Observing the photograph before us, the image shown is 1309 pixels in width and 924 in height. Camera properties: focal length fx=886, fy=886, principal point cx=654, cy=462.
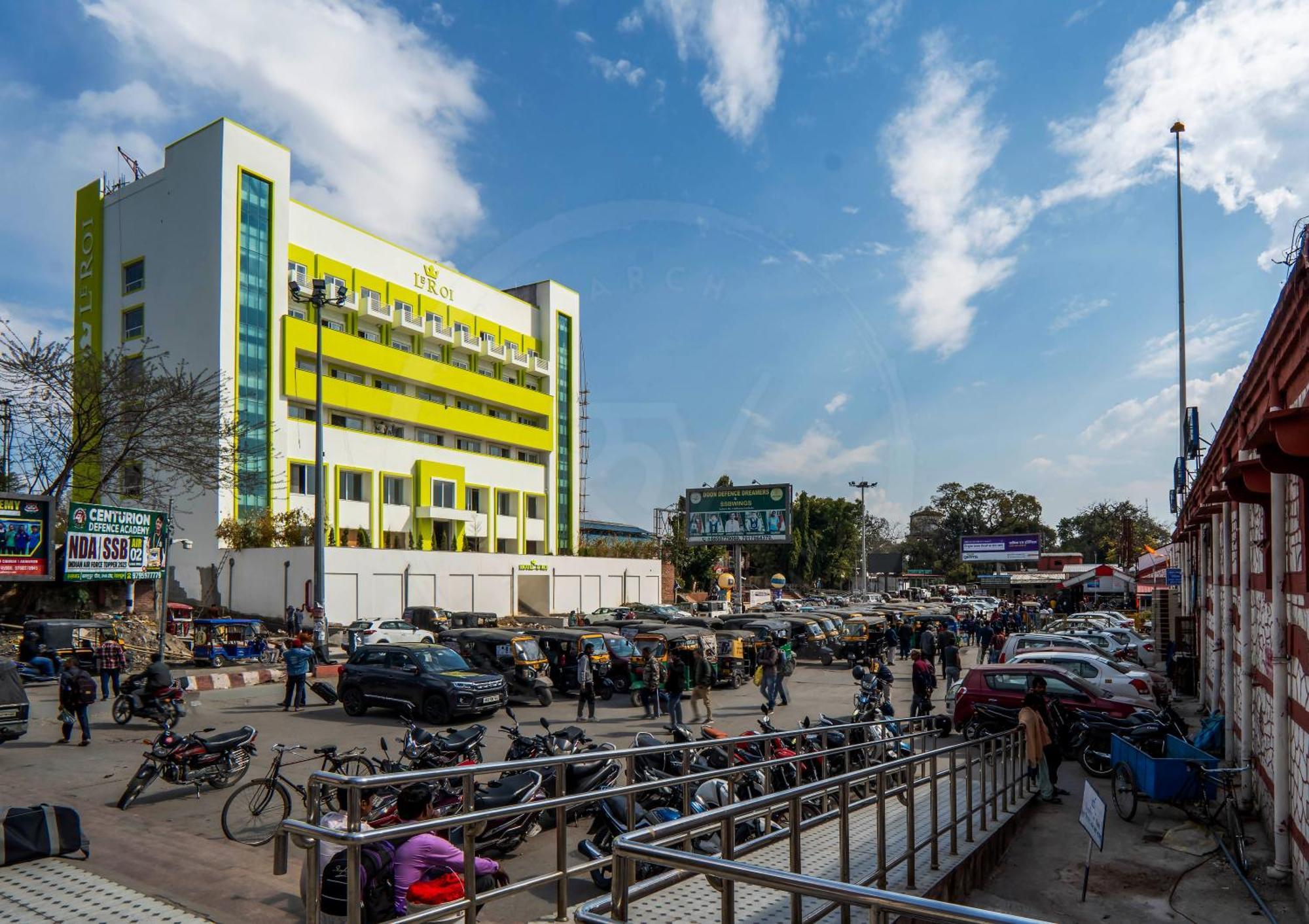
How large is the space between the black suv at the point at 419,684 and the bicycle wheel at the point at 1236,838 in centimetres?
1216

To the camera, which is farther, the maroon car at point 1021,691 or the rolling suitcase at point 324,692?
the rolling suitcase at point 324,692

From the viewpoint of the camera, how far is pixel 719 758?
10016mm

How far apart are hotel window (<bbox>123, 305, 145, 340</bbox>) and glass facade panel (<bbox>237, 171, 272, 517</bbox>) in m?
6.70

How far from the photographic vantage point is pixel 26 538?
24.7 m

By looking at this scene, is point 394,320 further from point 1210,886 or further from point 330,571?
point 1210,886

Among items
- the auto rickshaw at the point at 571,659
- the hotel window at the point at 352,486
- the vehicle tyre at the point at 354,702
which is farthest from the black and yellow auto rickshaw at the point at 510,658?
the hotel window at the point at 352,486

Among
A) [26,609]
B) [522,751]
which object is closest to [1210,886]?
[522,751]

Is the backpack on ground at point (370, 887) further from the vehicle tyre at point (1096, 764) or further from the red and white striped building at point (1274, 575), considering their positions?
the vehicle tyre at point (1096, 764)

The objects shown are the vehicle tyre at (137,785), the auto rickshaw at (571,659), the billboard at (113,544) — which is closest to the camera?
the vehicle tyre at (137,785)

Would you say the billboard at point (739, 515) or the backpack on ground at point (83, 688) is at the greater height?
the billboard at point (739, 515)

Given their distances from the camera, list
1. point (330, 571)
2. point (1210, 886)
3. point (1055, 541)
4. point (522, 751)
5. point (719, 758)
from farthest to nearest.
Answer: point (1055, 541) < point (330, 571) < point (522, 751) < point (719, 758) < point (1210, 886)

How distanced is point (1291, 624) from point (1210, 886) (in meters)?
2.86

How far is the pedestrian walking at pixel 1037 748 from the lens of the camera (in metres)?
11.6

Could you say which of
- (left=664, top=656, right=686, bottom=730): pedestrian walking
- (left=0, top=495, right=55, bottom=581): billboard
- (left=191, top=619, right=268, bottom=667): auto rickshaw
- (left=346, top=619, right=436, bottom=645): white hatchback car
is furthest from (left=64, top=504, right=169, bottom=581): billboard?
(left=664, top=656, right=686, bottom=730): pedestrian walking
